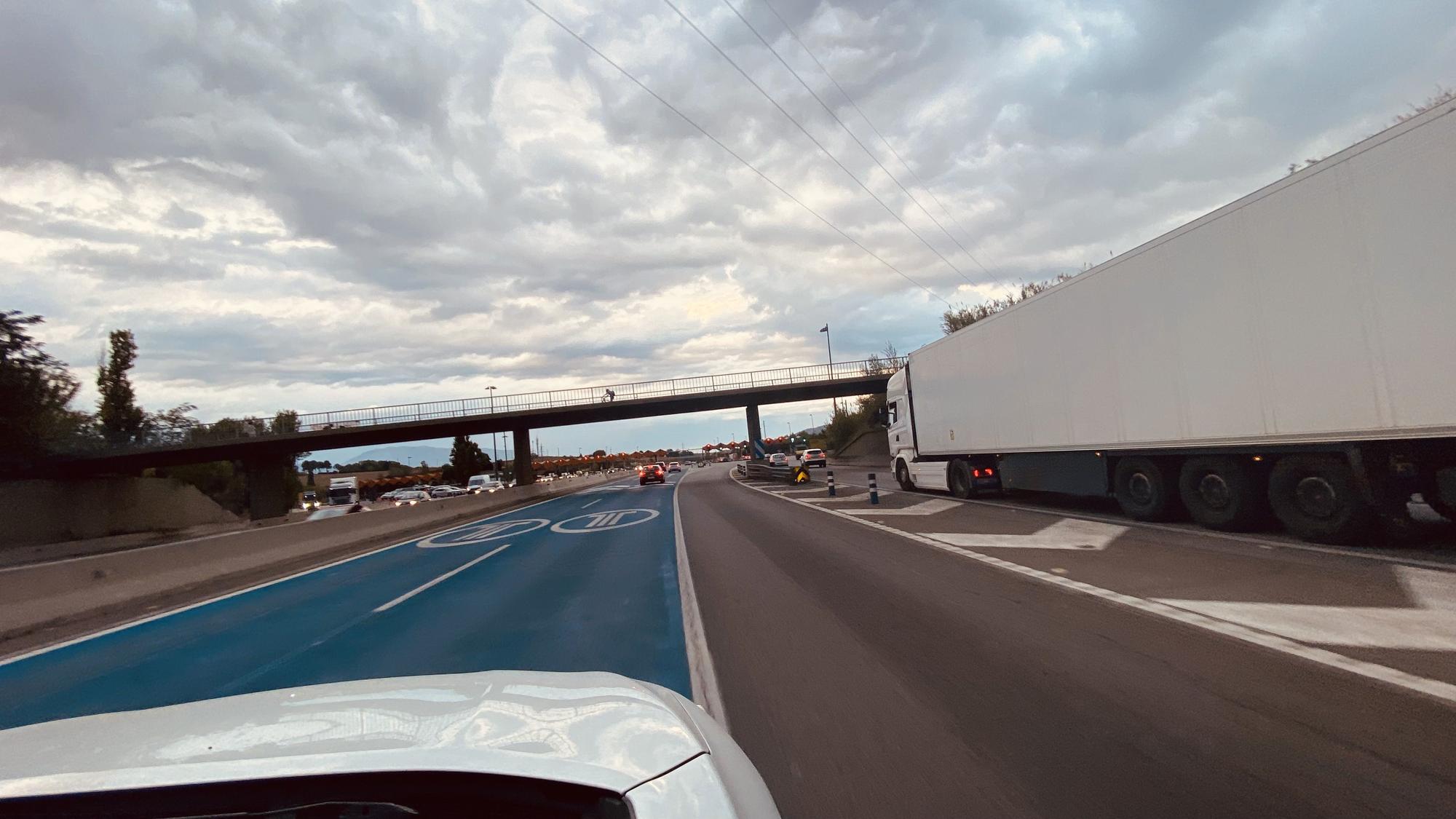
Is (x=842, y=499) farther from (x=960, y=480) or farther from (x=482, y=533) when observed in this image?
(x=482, y=533)

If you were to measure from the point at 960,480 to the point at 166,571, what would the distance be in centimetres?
1715

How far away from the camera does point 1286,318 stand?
9.02 metres

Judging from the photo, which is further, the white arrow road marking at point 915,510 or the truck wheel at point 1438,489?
the white arrow road marking at point 915,510

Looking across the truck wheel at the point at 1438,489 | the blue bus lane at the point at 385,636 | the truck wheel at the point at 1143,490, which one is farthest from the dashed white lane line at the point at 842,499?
the truck wheel at the point at 1438,489

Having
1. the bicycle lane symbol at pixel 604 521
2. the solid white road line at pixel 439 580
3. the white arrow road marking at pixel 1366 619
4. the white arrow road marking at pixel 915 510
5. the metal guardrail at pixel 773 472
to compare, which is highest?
the metal guardrail at pixel 773 472

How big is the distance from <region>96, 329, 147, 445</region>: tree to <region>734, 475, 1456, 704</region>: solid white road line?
245 feet

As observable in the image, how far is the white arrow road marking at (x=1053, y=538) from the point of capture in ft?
37.3

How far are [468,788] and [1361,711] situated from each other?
5.12m

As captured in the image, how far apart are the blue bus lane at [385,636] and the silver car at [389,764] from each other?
3406 millimetres

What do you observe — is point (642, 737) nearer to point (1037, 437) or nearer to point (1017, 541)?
point (1017, 541)

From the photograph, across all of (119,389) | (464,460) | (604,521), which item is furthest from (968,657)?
(464,460)

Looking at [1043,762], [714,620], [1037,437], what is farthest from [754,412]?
[1043,762]

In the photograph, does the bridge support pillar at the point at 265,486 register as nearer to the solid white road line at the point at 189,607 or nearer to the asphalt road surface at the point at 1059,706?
the solid white road line at the point at 189,607

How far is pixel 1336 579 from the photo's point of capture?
7812mm
